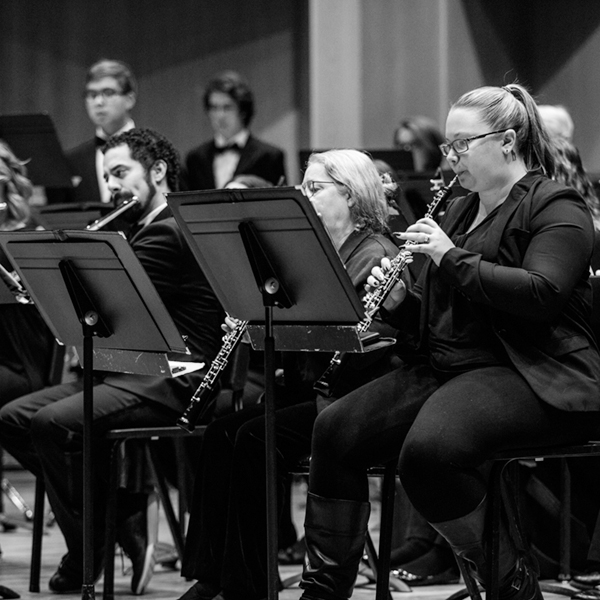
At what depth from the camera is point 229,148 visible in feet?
19.4

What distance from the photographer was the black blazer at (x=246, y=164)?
18.9ft

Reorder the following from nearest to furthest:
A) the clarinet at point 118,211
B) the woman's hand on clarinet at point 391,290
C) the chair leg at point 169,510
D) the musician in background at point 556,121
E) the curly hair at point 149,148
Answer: the woman's hand on clarinet at point 391,290, the clarinet at point 118,211, the chair leg at point 169,510, the curly hair at point 149,148, the musician in background at point 556,121

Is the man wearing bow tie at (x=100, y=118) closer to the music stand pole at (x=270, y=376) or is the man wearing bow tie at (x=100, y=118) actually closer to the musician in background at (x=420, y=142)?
the musician in background at (x=420, y=142)

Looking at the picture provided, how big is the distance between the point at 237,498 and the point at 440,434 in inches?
30.2

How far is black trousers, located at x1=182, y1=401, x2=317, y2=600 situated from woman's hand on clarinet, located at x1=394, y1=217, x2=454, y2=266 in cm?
74

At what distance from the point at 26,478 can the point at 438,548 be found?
9.81 feet

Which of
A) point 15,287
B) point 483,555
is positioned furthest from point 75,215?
point 483,555

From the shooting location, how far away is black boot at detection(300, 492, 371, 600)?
9.37 feet

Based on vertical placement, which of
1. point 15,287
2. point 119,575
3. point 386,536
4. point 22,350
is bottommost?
point 119,575

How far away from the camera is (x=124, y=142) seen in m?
3.94

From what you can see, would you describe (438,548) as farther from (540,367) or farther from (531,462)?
(540,367)

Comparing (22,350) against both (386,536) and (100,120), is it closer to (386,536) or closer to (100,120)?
(386,536)

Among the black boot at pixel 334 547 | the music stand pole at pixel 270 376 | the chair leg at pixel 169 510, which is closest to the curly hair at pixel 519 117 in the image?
the music stand pole at pixel 270 376

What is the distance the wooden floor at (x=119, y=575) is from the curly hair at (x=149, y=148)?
50.1 inches
